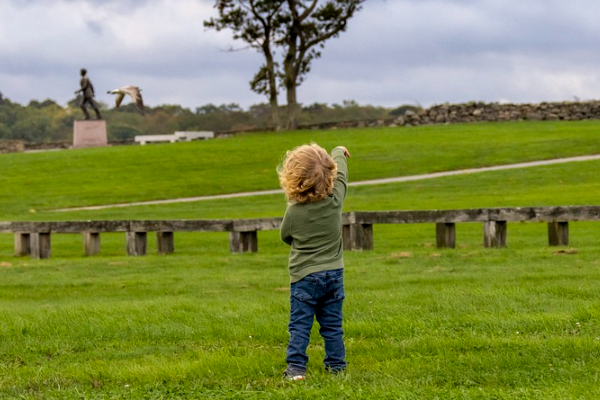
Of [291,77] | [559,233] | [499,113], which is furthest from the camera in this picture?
[291,77]

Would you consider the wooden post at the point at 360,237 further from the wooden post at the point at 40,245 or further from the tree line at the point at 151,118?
the tree line at the point at 151,118

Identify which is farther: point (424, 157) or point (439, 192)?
point (424, 157)

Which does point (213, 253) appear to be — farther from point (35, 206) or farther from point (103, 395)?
point (35, 206)

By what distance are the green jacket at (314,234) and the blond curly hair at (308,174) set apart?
2.9 inches

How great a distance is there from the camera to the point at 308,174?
19.4ft

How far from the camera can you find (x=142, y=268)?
14.4 metres

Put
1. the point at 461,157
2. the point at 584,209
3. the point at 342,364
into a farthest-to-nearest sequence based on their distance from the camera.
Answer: the point at 461,157
the point at 584,209
the point at 342,364

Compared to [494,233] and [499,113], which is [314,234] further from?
[499,113]

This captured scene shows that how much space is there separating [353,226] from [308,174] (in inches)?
377

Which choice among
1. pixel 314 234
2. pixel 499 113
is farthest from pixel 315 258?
pixel 499 113

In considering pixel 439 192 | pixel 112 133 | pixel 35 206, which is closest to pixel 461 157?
pixel 439 192

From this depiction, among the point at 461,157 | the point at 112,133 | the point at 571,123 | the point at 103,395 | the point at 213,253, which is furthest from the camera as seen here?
the point at 112,133

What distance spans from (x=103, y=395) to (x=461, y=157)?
32.4m

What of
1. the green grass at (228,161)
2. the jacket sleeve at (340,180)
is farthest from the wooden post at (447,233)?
the green grass at (228,161)
